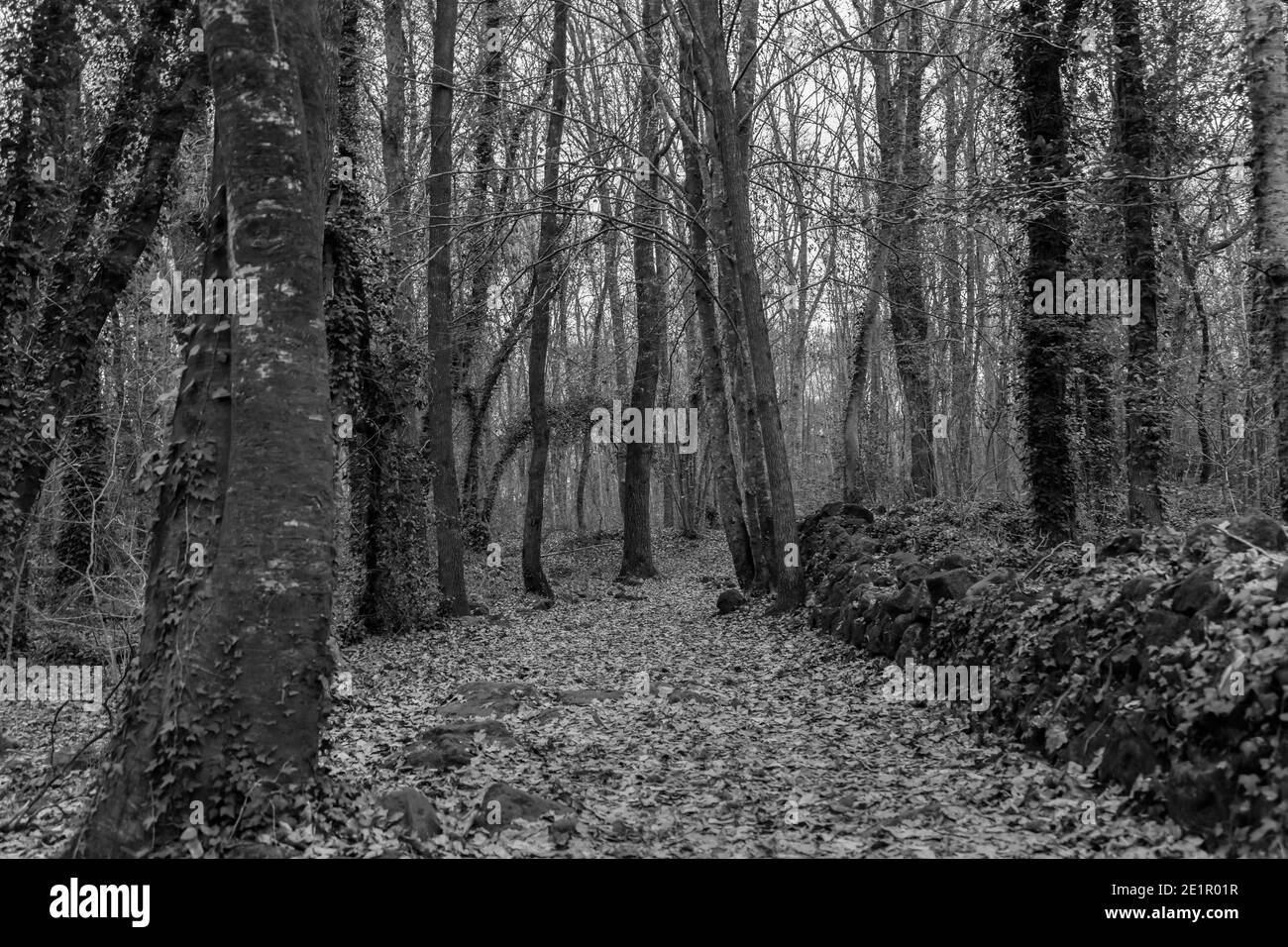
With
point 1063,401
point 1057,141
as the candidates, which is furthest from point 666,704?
point 1057,141

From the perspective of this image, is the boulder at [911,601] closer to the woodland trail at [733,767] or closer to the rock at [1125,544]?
the woodland trail at [733,767]

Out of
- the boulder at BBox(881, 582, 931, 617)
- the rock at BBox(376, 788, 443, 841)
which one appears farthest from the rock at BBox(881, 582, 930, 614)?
the rock at BBox(376, 788, 443, 841)

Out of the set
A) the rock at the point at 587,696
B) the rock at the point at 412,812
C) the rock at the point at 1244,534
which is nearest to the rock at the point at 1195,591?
the rock at the point at 1244,534

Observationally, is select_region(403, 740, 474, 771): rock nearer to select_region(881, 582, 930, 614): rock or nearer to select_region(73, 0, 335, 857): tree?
select_region(73, 0, 335, 857): tree

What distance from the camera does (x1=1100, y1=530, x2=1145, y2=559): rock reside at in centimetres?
711

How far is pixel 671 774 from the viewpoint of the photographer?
20.9 feet

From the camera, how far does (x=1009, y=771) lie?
5789 mm

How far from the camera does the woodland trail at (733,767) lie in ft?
16.1

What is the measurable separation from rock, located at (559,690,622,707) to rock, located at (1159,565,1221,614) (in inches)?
203

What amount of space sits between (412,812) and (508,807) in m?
0.59

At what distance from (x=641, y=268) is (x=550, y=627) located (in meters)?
8.80

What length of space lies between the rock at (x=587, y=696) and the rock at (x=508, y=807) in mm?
3116

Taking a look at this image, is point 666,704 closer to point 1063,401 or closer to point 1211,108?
point 1063,401

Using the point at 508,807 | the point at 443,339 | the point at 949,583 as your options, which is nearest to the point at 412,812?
the point at 508,807
